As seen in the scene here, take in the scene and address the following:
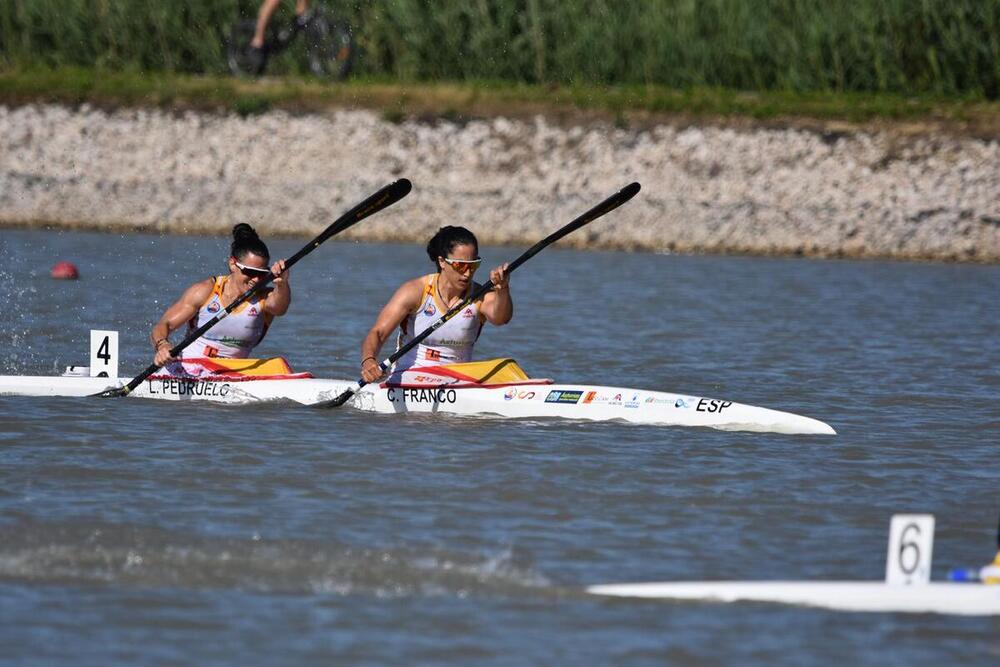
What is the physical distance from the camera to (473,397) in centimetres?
1184

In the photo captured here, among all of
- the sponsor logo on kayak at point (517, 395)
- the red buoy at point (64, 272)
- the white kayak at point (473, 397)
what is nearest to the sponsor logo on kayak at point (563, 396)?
the white kayak at point (473, 397)

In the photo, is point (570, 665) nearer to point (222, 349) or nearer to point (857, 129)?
point (222, 349)

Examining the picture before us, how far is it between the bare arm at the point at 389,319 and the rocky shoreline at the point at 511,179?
537 inches

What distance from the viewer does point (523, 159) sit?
2633cm

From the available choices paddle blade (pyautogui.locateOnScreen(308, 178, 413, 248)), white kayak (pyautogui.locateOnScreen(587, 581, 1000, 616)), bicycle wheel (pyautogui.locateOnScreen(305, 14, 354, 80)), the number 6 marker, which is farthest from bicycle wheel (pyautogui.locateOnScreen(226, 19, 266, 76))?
the number 6 marker

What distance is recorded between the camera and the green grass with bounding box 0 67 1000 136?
84.8 feet

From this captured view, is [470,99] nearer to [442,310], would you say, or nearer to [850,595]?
[442,310]

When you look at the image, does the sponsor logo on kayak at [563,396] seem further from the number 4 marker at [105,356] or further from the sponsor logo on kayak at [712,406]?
the number 4 marker at [105,356]

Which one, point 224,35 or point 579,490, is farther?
point 224,35

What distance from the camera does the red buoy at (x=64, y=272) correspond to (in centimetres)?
2098

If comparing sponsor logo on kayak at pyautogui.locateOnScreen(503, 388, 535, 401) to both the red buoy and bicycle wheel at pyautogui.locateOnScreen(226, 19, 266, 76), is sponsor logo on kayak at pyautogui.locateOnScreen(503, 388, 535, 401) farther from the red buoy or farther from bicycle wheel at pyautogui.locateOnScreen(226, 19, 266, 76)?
bicycle wheel at pyautogui.locateOnScreen(226, 19, 266, 76)

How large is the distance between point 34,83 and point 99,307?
11.1 metres

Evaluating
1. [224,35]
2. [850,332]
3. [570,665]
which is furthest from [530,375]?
[224,35]

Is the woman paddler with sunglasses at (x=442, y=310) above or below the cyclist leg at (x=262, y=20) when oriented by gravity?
below
